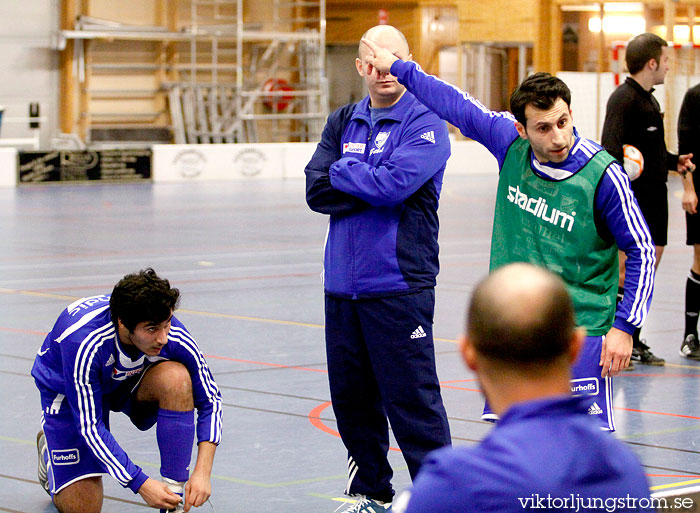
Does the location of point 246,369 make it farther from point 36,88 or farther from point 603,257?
point 36,88

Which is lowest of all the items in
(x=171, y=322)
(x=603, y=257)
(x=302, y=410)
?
(x=302, y=410)

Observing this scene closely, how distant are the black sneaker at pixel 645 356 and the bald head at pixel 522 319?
6288 millimetres

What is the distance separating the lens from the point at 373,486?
480cm

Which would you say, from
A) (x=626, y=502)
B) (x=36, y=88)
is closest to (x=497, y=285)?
(x=626, y=502)

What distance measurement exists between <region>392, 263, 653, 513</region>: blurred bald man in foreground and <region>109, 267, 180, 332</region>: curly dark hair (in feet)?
8.57

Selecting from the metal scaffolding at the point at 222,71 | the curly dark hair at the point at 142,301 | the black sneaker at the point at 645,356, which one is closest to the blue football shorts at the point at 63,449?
the curly dark hair at the point at 142,301

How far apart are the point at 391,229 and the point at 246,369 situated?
3220mm

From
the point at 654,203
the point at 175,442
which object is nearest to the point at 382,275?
the point at 175,442

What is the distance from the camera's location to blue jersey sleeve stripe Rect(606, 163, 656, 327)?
13.2ft

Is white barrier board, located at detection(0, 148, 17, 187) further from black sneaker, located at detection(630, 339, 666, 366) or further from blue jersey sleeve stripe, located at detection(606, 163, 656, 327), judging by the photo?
blue jersey sleeve stripe, located at detection(606, 163, 656, 327)

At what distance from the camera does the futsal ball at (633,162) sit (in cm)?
719

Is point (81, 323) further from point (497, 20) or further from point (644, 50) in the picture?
point (497, 20)

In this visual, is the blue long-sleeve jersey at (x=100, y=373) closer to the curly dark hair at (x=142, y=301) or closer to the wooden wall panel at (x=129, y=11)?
the curly dark hair at (x=142, y=301)

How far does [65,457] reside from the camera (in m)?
4.78
